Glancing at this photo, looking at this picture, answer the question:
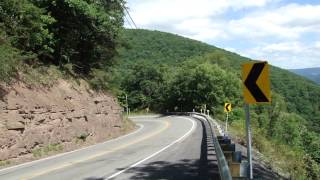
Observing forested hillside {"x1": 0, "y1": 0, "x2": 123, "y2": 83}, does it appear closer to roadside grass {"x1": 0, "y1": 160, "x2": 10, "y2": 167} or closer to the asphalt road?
roadside grass {"x1": 0, "y1": 160, "x2": 10, "y2": 167}

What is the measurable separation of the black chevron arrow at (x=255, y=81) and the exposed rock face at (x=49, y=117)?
48.9 ft

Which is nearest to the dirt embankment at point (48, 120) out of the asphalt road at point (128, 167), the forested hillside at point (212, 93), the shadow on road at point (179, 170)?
the asphalt road at point (128, 167)

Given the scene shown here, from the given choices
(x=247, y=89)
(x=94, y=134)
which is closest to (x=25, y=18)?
(x=94, y=134)

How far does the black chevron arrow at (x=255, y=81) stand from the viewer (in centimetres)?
906

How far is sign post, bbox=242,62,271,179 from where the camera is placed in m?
9.02

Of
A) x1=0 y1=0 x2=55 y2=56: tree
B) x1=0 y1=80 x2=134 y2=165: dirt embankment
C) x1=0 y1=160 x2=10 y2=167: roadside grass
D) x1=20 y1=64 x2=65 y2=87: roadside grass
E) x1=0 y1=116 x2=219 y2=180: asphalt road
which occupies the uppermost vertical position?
x1=0 y1=0 x2=55 y2=56: tree

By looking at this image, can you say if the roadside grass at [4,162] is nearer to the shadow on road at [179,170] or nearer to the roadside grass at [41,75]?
the roadside grass at [41,75]

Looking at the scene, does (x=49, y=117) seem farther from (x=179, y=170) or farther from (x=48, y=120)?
(x=179, y=170)

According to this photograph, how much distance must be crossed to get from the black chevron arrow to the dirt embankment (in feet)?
48.6

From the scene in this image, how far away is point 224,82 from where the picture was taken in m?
107

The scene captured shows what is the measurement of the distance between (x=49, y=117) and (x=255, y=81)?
1929 cm

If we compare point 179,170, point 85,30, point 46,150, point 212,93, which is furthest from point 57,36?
point 212,93

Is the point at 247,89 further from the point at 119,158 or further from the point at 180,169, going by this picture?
the point at 119,158

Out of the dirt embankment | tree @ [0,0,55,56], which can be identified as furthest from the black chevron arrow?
tree @ [0,0,55,56]
